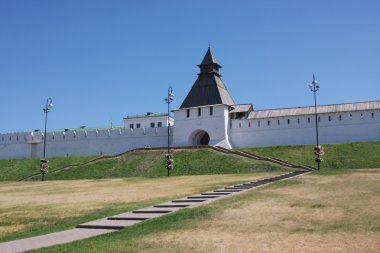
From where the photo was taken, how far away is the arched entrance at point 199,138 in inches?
2112

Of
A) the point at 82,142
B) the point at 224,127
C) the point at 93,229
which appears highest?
the point at 224,127

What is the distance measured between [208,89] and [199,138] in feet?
22.6

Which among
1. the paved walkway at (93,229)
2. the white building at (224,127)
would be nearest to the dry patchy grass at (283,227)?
the paved walkway at (93,229)

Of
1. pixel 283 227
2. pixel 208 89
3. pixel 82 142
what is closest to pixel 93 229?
pixel 283 227

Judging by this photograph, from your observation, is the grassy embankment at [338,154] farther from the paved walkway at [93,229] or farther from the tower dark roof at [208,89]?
the paved walkway at [93,229]

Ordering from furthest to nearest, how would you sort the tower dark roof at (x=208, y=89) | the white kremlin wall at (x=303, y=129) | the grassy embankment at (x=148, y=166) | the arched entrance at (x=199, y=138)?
the arched entrance at (x=199, y=138)
the tower dark roof at (x=208, y=89)
the white kremlin wall at (x=303, y=129)
the grassy embankment at (x=148, y=166)

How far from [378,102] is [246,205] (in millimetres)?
41418

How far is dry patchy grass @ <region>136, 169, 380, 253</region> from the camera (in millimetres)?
7352

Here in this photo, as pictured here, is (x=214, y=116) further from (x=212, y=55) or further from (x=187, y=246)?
(x=187, y=246)

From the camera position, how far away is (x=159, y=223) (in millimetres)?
10102

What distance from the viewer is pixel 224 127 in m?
50.8

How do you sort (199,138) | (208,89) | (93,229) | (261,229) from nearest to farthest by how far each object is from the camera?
(261,229) < (93,229) < (208,89) < (199,138)

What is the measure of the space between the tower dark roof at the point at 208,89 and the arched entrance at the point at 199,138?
3894 mm

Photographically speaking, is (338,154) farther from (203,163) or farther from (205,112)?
(205,112)
